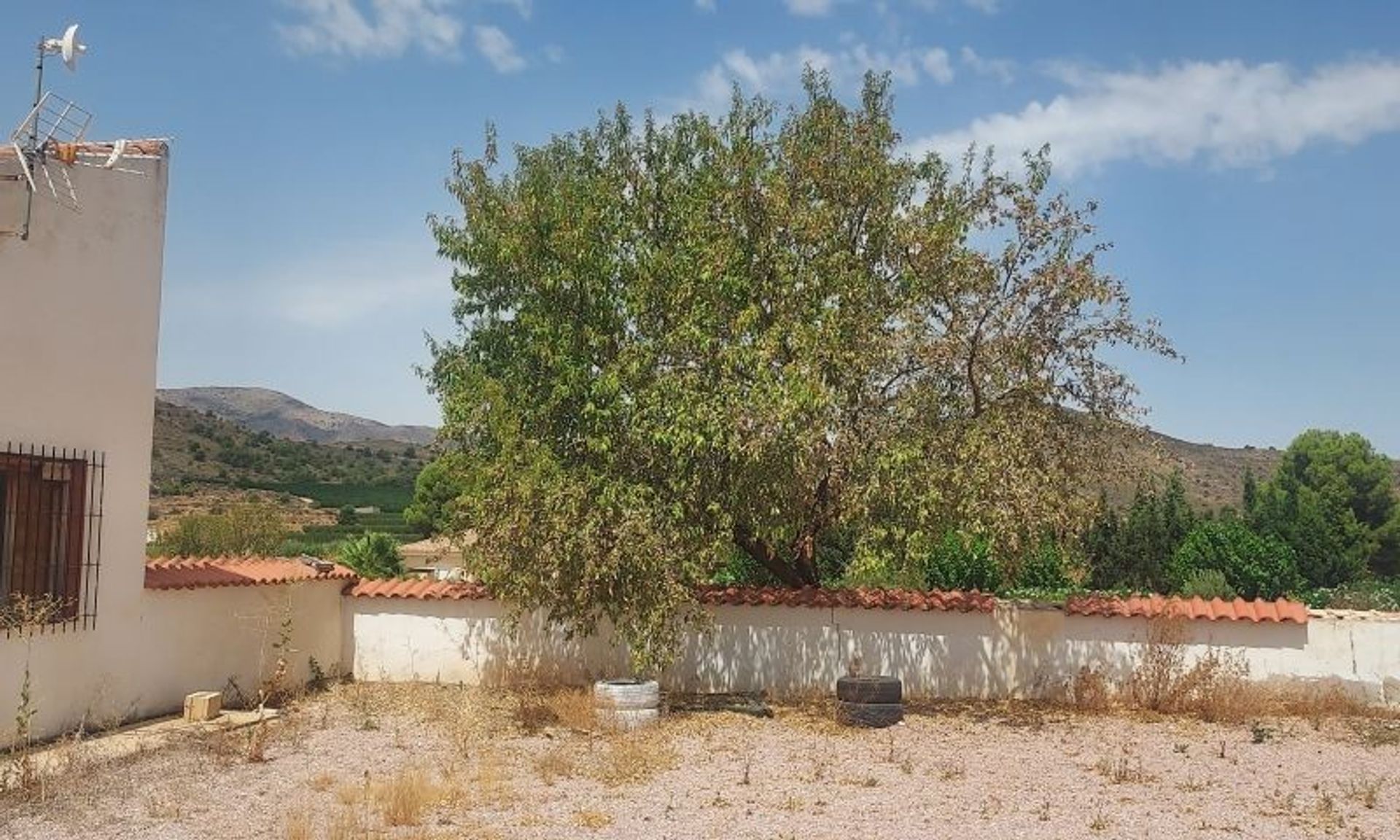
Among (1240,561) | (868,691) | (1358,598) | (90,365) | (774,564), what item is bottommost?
(868,691)

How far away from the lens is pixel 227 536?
1321 inches

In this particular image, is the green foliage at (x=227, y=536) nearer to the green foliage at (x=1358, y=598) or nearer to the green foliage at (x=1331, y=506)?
the green foliage at (x=1358, y=598)

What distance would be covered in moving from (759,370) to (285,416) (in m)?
178

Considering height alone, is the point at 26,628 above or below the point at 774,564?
below

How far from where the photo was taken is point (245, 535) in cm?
3388

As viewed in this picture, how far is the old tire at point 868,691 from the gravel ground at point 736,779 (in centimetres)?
41

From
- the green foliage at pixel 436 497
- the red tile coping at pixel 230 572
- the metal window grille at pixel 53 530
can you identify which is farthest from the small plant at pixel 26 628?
the green foliage at pixel 436 497

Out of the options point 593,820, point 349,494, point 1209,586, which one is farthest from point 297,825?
point 349,494

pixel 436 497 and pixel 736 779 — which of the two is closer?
pixel 736 779

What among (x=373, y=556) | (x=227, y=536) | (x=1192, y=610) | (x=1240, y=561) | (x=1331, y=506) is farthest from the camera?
(x=1331, y=506)

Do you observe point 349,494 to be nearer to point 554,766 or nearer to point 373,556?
point 373,556

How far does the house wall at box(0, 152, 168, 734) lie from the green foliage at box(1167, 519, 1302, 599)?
24.6 meters

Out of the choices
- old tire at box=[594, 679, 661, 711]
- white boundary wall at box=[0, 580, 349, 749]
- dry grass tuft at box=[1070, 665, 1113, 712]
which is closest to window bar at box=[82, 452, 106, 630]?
white boundary wall at box=[0, 580, 349, 749]

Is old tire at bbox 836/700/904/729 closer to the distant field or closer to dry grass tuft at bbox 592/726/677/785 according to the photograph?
dry grass tuft at bbox 592/726/677/785
